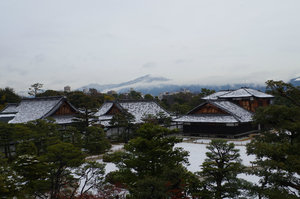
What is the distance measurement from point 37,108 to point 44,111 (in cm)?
195

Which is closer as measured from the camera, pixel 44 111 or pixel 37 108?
pixel 44 111

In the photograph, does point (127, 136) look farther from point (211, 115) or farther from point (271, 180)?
point (271, 180)

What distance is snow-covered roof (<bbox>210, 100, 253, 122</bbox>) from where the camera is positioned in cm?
3146

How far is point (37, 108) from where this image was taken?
2997cm

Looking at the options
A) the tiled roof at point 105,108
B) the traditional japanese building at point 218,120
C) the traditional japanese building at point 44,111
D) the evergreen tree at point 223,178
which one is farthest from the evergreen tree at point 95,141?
the evergreen tree at point 223,178

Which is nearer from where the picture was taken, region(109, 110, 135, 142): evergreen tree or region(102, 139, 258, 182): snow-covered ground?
region(102, 139, 258, 182): snow-covered ground

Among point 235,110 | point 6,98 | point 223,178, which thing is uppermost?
point 6,98

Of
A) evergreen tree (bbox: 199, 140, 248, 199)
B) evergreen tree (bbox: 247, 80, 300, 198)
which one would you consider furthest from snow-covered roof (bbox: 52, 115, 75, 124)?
evergreen tree (bbox: 247, 80, 300, 198)

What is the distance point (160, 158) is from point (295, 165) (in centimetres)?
470

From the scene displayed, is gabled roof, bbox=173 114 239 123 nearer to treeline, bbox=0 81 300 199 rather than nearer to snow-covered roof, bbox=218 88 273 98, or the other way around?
snow-covered roof, bbox=218 88 273 98

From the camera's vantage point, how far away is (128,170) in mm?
10102

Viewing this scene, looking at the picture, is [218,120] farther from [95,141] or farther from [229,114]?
[95,141]

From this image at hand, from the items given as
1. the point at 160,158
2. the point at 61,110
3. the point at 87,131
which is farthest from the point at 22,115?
the point at 160,158

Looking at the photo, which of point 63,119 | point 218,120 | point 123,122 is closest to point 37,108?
point 63,119
